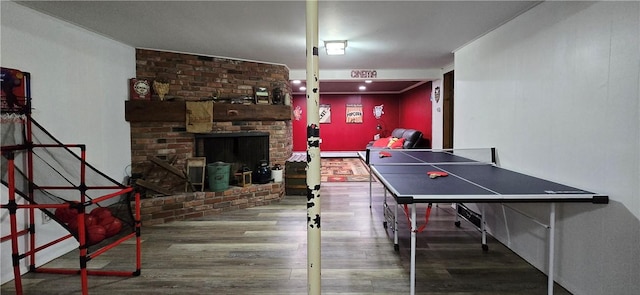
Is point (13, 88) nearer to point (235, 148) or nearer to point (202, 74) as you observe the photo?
point (202, 74)

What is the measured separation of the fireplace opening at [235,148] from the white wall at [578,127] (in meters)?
3.21

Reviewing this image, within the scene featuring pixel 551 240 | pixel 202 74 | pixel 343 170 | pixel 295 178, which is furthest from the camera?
pixel 343 170

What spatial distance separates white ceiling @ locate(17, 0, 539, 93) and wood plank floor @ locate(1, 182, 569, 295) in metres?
2.08

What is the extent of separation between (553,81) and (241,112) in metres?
3.56

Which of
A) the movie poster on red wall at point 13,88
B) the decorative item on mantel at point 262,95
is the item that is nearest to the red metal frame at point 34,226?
the movie poster on red wall at point 13,88

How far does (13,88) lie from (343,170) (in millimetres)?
5914

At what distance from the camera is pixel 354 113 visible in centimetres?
986

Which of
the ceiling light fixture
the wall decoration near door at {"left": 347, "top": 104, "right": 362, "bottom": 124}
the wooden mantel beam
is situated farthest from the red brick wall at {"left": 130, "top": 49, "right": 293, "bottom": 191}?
the wall decoration near door at {"left": 347, "top": 104, "right": 362, "bottom": 124}

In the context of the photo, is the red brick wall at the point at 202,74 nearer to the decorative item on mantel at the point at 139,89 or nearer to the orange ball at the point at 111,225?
the decorative item on mantel at the point at 139,89

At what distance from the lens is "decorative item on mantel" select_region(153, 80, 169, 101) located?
13.1 feet

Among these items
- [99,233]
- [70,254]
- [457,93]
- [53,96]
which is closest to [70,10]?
[53,96]

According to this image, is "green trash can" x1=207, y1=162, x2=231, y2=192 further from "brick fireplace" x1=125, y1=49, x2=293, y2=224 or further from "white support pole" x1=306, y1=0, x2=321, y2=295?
"white support pole" x1=306, y1=0, x2=321, y2=295

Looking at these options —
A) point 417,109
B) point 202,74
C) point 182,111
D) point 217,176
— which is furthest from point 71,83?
point 417,109

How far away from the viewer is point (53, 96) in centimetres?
276
